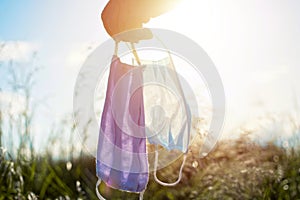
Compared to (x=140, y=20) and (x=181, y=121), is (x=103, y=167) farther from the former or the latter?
(x=140, y=20)

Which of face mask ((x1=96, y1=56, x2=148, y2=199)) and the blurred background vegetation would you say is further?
the blurred background vegetation

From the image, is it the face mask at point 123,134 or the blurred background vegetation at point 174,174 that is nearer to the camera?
the face mask at point 123,134

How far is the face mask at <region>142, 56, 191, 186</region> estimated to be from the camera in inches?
43.4

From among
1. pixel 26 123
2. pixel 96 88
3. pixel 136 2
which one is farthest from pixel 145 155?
pixel 26 123

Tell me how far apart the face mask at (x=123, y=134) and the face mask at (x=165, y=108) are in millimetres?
22

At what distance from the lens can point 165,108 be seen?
1.11 m

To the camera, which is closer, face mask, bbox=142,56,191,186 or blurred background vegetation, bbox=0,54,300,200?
face mask, bbox=142,56,191,186

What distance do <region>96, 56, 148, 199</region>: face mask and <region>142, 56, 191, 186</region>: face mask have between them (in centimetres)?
2

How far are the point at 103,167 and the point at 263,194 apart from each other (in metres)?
1.20

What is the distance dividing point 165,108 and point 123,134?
0.11 m

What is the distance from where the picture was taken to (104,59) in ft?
3.74

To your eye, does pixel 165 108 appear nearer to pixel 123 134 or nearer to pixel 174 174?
pixel 123 134

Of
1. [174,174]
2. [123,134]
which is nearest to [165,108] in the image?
[123,134]

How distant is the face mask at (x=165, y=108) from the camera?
43.4 inches
